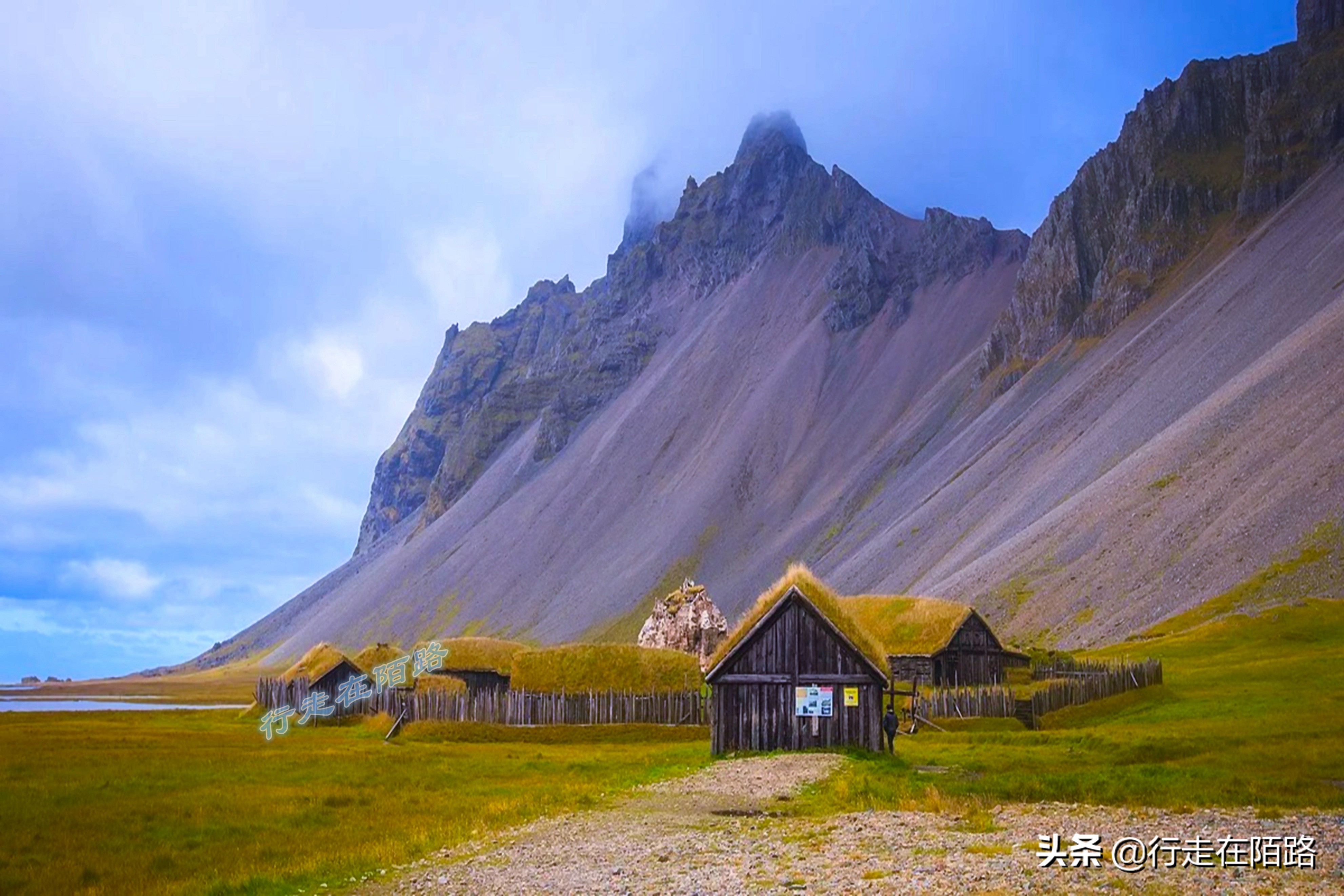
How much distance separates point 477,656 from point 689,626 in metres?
12.9

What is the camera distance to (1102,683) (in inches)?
1823

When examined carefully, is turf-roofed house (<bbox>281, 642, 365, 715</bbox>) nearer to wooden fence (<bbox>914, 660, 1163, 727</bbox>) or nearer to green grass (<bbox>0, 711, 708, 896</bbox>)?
green grass (<bbox>0, 711, 708, 896</bbox>)

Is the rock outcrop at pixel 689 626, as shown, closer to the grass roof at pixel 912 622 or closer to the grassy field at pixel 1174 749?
the grass roof at pixel 912 622

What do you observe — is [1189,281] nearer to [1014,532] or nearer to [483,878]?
[1014,532]

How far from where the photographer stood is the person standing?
1294 inches

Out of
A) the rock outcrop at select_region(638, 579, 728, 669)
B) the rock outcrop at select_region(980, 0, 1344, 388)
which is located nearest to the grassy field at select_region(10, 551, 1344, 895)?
the rock outcrop at select_region(638, 579, 728, 669)

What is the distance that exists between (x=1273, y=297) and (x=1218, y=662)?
2768 inches

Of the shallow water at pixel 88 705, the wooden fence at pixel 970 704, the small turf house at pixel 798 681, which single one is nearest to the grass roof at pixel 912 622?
the wooden fence at pixel 970 704

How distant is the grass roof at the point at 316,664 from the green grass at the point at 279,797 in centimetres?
1788

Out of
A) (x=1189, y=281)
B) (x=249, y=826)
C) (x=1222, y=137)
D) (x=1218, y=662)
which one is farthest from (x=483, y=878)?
(x=1222, y=137)

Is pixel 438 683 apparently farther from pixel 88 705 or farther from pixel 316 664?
pixel 88 705

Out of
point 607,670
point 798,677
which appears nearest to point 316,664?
point 607,670

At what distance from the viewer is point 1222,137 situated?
164m

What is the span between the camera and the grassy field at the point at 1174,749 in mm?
22484
